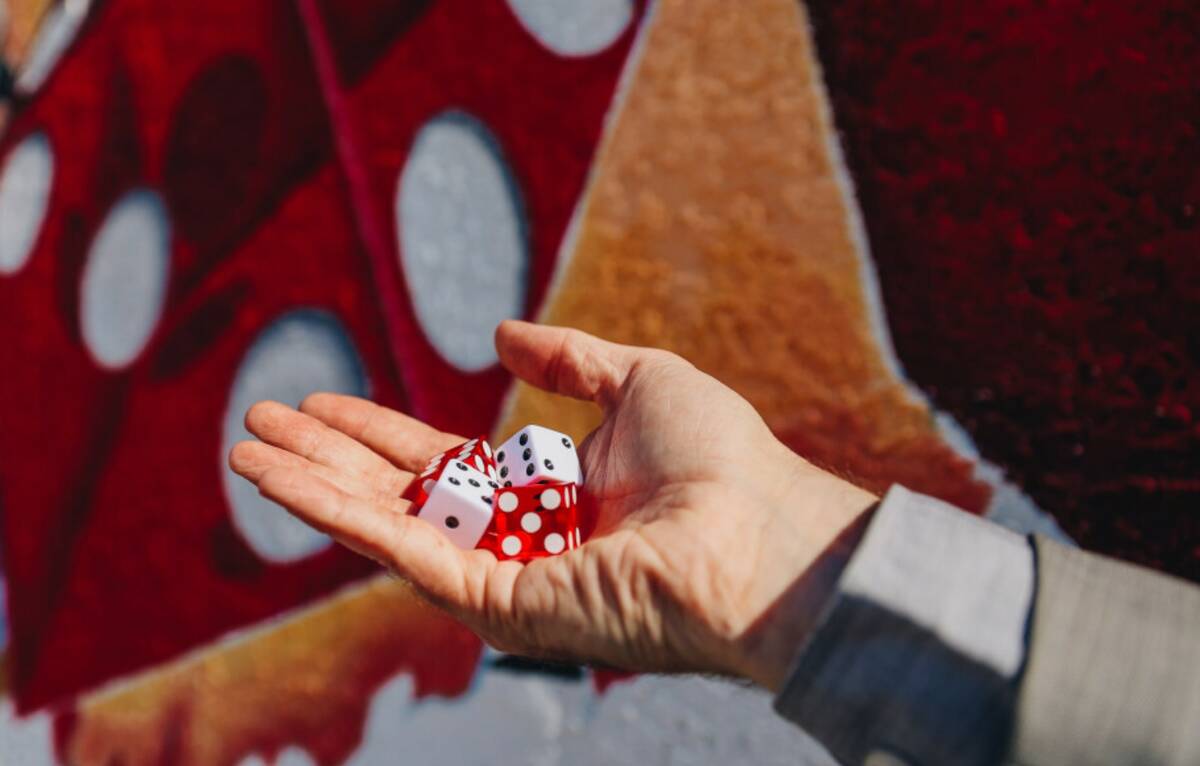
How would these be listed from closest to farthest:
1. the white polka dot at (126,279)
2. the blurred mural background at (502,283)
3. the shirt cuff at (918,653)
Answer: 1. the shirt cuff at (918,653)
2. the blurred mural background at (502,283)
3. the white polka dot at (126,279)

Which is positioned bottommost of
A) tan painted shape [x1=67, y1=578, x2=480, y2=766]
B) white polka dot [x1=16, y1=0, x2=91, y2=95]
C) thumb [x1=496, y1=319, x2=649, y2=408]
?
tan painted shape [x1=67, y1=578, x2=480, y2=766]

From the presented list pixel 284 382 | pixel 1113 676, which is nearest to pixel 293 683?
pixel 284 382

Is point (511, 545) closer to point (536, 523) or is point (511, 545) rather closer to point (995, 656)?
point (536, 523)

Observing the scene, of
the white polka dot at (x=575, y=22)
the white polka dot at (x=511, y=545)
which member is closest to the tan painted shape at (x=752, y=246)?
the white polka dot at (x=575, y=22)

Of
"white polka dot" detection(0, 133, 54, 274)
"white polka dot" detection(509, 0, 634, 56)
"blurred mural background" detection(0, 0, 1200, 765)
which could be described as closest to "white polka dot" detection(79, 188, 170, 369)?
"blurred mural background" detection(0, 0, 1200, 765)

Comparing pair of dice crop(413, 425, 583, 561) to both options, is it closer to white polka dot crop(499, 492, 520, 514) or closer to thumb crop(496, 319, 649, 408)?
white polka dot crop(499, 492, 520, 514)

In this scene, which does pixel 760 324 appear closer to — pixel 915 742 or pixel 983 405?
pixel 983 405

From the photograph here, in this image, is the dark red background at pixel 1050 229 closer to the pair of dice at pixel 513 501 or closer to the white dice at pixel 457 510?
the pair of dice at pixel 513 501
